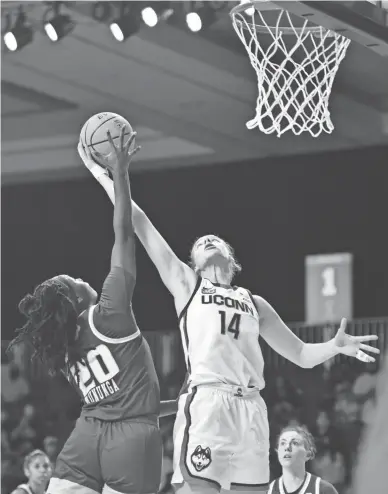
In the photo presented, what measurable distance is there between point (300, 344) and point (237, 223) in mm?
8299

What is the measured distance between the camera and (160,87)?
14.0 metres

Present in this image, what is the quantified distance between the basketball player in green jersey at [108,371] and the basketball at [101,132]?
510 mm

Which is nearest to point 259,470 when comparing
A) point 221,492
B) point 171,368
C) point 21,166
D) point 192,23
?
point 221,492

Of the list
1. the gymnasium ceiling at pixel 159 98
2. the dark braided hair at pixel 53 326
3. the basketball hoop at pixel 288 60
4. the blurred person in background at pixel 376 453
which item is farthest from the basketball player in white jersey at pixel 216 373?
the blurred person in background at pixel 376 453

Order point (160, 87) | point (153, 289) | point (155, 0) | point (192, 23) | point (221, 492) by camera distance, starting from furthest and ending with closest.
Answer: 1. point (153, 289)
2. point (160, 87)
3. point (155, 0)
4. point (192, 23)
5. point (221, 492)

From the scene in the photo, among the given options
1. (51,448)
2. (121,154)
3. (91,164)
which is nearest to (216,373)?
(121,154)

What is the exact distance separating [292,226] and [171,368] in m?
2.38

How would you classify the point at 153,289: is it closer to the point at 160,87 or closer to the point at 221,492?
the point at 160,87

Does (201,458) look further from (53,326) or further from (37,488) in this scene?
(37,488)

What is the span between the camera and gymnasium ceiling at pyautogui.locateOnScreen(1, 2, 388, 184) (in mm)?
12914

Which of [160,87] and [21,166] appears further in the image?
[21,166]

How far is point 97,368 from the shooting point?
5.47m

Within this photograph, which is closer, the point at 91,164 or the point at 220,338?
the point at 220,338

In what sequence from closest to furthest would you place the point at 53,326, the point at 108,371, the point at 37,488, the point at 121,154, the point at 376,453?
the point at 108,371
the point at 53,326
the point at 121,154
the point at 37,488
the point at 376,453
